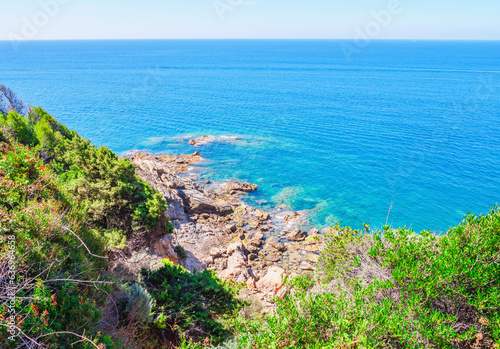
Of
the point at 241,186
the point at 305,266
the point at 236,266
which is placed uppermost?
the point at 241,186

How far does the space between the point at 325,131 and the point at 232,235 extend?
37861mm

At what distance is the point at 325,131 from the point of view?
60000 millimetres

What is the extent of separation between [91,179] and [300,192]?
2762 cm

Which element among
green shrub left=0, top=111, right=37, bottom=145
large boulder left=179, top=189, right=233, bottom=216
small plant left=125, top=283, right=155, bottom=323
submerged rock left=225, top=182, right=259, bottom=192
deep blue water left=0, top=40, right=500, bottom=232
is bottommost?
small plant left=125, top=283, right=155, bottom=323

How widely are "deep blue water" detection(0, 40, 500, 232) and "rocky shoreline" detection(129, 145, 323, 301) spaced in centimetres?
390

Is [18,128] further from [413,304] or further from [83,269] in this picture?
[413,304]

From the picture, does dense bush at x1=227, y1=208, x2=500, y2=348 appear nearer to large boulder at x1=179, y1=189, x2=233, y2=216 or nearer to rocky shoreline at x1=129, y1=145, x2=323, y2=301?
rocky shoreline at x1=129, y1=145, x2=323, y2=301

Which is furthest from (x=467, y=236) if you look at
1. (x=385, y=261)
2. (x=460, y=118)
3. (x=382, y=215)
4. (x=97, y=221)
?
(x=460, y=118)

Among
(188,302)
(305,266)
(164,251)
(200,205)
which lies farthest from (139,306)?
(200,205)

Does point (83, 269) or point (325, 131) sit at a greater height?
point (325, 131)

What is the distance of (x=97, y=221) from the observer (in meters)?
18.0

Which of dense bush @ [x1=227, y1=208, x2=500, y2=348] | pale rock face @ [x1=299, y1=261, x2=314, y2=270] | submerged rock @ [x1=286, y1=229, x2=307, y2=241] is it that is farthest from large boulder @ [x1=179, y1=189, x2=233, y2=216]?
dense bush @ [x1=227, y1=208, x2=500, y2=348]

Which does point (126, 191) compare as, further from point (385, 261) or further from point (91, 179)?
point (385, 261)

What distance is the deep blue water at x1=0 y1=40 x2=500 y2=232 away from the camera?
124 ft
